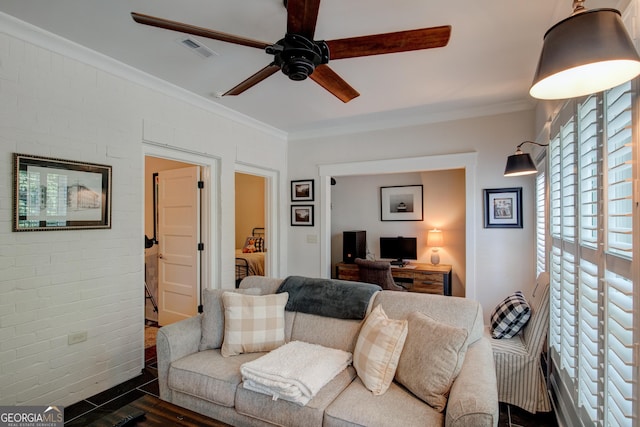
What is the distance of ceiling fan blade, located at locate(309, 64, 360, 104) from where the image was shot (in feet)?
6.72

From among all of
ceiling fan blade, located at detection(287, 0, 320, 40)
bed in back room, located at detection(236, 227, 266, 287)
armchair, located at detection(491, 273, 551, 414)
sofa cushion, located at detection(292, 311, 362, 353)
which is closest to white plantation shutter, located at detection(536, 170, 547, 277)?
armchair, located at detection(491, 273, 551, 414)

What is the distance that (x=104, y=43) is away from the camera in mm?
2416

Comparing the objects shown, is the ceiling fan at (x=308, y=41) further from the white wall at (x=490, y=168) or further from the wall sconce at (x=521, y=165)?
the white wall at (x=490, y=168)

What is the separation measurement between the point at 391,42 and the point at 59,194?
8.08 ft

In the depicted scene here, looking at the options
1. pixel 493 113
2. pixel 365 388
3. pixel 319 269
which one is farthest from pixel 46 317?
pixel 493 113

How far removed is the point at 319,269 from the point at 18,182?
11.2ft

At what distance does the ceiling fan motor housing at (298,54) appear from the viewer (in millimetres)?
1658

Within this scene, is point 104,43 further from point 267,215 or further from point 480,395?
point 480,395

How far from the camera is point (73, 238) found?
97.6 inches

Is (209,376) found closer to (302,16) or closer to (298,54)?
(298,54)

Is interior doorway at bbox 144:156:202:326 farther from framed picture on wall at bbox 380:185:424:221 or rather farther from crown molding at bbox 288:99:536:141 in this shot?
framed picture on wall at bbox 380:185:424:221

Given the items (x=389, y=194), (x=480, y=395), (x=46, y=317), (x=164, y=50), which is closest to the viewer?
(x=480, y=395)

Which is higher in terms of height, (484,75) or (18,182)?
(484,75)

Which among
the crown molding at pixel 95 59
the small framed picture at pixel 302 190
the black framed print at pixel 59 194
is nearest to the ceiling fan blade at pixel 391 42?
the crown molding at pixel 95 59
